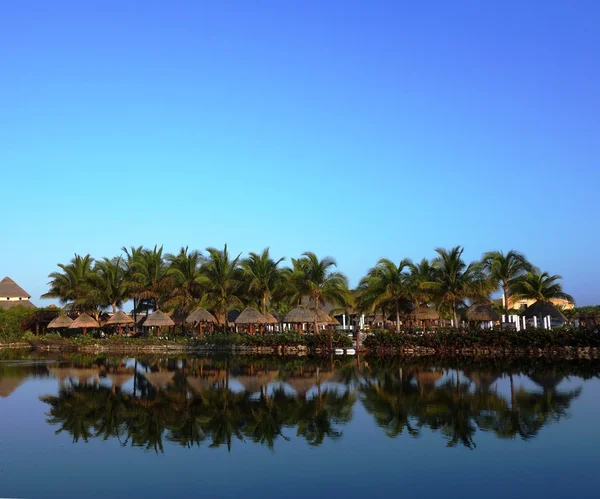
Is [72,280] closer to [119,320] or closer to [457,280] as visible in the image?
[119,320]

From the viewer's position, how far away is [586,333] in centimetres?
3170

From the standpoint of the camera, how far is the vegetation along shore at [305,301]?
113 ft

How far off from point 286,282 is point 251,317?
10.7 ft

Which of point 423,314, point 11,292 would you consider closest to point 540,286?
point 423,314

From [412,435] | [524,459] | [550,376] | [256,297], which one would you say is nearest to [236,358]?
[256,297]

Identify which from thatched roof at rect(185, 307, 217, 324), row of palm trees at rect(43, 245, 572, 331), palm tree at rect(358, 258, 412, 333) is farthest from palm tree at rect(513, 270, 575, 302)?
thatched roof at rect(185, 307, 217, 324)

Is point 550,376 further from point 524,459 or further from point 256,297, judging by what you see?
point 256,297

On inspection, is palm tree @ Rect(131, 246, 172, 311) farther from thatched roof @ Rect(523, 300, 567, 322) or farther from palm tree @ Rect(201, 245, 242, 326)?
thatched roof @ Rect(523, 300, 567, 322)

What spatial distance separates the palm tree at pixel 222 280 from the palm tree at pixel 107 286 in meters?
7.50

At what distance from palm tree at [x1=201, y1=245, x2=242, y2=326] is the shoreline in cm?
390

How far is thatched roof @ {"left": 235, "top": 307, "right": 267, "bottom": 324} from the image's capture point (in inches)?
1585

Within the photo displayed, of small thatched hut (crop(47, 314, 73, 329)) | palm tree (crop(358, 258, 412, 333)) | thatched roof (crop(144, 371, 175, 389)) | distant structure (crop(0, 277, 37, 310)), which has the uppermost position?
distant structure (crop(0, 277, 37, 310))

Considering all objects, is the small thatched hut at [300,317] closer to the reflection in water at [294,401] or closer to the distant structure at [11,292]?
the reflection in water at [294,401]

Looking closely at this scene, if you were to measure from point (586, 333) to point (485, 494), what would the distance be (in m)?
25.0
